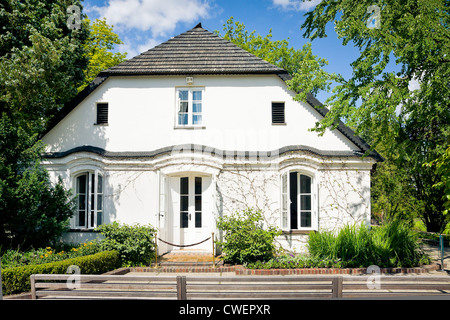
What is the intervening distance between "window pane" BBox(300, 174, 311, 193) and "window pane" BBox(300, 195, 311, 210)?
203 millimetres

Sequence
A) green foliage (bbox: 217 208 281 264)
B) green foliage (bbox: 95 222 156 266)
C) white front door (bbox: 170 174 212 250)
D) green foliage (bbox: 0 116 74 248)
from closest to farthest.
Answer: green foliage (bbox: 0 116 74 248), green foliage (bbox: 217 208 281 264), green foliage (bbox: 95 222 156 266), white front door (bbox: 170 174 212 250)

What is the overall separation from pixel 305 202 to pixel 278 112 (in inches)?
130

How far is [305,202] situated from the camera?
11.1 meters

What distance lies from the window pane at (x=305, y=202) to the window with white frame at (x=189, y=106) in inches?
174

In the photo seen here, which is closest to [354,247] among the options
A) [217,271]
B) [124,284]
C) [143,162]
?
[217,271]

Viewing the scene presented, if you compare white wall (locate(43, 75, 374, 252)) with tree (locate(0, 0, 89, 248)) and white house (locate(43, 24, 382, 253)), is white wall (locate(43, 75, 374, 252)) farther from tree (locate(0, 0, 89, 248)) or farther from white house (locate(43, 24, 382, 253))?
tree (locate(0, 0, 89, 248))

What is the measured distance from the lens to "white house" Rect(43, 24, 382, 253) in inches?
431

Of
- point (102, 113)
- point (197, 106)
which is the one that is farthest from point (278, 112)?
point (102, 113)

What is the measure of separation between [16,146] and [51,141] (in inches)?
87.2

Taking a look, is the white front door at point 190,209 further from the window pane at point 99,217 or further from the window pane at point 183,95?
the window pane at point 183,95

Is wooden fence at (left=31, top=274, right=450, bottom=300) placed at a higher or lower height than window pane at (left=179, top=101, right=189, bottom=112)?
lower

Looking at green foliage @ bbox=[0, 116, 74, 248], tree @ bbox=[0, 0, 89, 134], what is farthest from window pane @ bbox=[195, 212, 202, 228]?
tree @ bbox=[0, 0, 89, 134]

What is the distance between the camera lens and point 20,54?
10.7 m

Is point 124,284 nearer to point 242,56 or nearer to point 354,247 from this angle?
point 354,247
